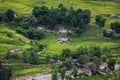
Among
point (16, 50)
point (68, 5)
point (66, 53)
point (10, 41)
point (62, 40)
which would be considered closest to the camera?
point (66, 53)

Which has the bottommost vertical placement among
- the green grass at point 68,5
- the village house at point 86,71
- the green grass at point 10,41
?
the village house at point 86,71

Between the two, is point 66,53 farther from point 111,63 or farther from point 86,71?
point 111,63

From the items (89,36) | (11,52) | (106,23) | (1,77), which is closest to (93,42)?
(89,36)

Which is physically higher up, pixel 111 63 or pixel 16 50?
pixel 16 50

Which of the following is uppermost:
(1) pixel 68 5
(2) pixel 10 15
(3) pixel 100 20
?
(2) pixel 10 15

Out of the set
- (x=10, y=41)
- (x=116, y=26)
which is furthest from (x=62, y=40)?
(x=116, y=26)

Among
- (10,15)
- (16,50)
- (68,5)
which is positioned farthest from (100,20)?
(16,50)

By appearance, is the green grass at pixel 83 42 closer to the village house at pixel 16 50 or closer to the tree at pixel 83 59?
the village house at pixel 16 50

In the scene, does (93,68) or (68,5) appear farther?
(68,5)

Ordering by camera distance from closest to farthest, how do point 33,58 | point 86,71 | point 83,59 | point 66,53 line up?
point 86,71 < point 33,58 < point 83,59 < point 66,53

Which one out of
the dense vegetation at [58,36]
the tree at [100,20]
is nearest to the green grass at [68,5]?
the dense vegetation at [58,36]
